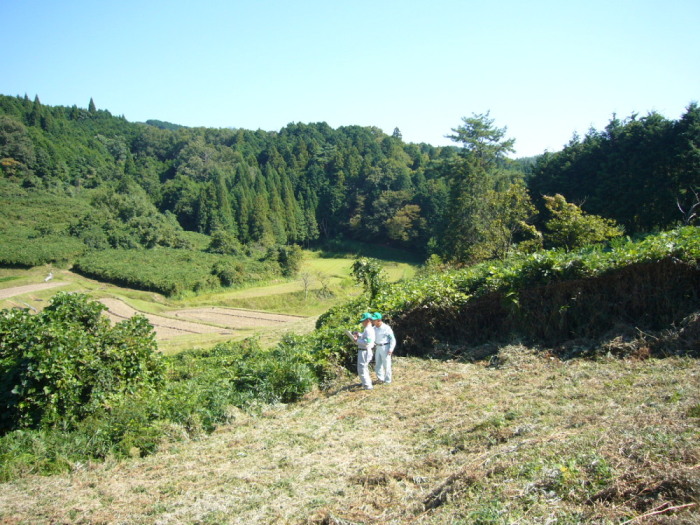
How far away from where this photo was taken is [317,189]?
9038 cm

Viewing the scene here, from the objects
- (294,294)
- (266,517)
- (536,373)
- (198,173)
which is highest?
(198,173)

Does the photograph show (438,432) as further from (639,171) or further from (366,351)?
(639,171)

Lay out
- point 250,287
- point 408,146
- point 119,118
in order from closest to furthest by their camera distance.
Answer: point 250,287 → point 408,146 → point 119,118

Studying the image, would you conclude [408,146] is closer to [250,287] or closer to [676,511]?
[250,287]

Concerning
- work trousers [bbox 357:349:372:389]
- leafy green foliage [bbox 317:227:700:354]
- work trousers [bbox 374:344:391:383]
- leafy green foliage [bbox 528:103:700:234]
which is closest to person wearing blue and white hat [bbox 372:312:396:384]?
work trousers [bbox 374:344:391:383]

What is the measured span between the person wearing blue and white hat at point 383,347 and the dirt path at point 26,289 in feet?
136

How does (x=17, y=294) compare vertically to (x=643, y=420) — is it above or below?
below

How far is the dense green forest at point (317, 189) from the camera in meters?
27.1

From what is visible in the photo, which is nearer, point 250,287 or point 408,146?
point 250,287

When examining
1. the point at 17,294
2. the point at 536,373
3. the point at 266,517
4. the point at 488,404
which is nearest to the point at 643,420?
the point at 488,404

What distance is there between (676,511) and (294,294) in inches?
1773

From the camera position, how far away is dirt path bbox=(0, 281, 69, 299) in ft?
131

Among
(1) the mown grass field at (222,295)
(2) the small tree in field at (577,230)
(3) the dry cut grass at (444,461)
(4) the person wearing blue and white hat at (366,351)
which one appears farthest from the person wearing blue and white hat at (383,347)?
(1) the mown grass field at (222,295)

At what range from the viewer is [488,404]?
6762 mm
